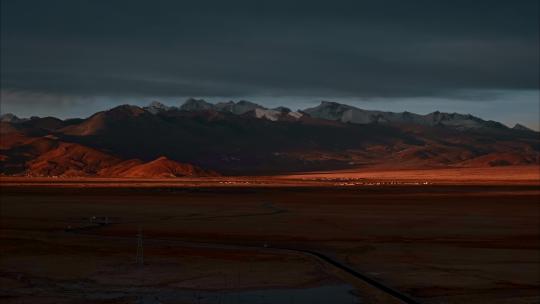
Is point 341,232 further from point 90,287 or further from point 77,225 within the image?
point 90,287

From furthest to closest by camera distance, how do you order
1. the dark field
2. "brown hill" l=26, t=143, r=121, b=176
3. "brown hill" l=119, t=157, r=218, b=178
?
"brown hill" l=26, t=143, r=121, b=176
"brown hill" l=119, t=157, r=218, b=178
the dark field

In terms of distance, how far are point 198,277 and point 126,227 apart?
19.9 metres

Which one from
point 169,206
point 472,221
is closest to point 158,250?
point 472,221

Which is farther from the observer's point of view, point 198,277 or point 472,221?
point 472,221

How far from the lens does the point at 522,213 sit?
2167 inches

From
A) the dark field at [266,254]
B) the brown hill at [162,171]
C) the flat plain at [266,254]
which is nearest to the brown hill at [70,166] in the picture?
the brown hill at [162,171]

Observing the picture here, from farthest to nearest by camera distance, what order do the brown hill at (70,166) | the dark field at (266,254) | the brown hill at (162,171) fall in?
the brown hill at (70,166)
the brown hill at (162,171)
the dark field at (266,254)

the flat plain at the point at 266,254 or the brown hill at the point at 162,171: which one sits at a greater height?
the brown hill at the point at 162,171

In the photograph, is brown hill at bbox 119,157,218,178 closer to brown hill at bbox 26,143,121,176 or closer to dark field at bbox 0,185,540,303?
brown hill at bbox 26,143,121,176

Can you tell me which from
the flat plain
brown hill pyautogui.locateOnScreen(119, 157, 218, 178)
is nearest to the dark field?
the flat plain

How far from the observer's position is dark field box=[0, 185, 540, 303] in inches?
949

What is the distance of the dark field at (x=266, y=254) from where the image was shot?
79.0 feet

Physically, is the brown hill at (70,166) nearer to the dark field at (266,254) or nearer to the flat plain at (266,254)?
the flat plain at (266,254)

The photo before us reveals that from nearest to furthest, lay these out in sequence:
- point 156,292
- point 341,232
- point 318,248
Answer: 1. point 156,292
2. point 318,248
3. point 341,232
